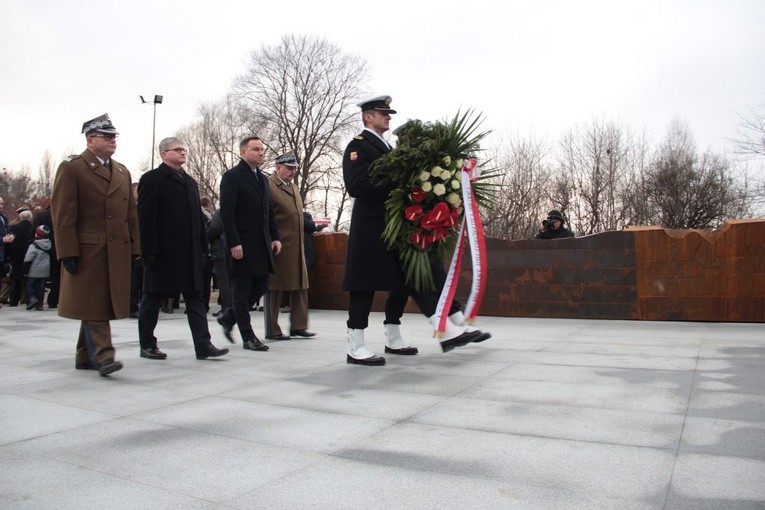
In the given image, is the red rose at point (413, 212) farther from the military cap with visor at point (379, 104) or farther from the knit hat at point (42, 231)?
the knit hat at point (42, 231)

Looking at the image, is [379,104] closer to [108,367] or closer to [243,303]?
[243,303]

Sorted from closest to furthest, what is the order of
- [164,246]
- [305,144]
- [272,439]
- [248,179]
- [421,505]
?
[421,505], [272,439], [164,246], [248,179], [305,144]

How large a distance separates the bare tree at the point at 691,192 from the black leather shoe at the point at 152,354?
28.5 metres

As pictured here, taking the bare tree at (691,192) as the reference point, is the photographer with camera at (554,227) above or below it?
below

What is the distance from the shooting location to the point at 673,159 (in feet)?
107

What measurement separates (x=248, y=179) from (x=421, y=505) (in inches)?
189

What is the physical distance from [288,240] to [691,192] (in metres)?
28.4

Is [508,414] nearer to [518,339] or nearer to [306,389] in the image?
[306,389]

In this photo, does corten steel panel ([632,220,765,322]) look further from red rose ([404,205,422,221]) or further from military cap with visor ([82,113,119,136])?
military cap with visor ([82,113,119,136])

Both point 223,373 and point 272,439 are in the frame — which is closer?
point 272,439

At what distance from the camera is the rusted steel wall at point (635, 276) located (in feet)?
26.9

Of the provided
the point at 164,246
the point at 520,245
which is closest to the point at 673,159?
the point at 520,245

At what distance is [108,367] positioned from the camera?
5.22 metres

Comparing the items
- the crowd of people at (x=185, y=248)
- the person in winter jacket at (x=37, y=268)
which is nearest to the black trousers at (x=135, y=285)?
the person in winter jacket at (x=37, y=268)
